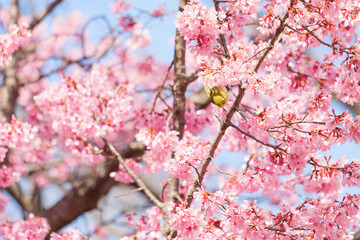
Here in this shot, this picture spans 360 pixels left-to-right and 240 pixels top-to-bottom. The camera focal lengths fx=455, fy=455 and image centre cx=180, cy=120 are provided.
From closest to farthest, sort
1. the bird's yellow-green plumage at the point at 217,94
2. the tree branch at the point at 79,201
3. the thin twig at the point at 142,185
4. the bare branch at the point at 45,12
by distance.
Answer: the bird's yellow-green plumage at the point at 217,94 < the thin twig at the point at 142,185 < the tree branch at the point at 79,201 < the bare branch at the point at 45,12

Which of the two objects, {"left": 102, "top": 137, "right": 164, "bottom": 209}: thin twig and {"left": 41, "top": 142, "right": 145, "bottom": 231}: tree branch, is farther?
{"left": 41, "top": 142, "right": 145, "bottom": 231}: tree branch

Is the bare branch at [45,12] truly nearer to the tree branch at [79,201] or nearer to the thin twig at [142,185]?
the tree branch at [79,201]

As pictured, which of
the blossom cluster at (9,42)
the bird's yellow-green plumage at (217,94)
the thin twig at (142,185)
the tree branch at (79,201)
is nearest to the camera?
the bird's yellow-green plumage at (217,94)

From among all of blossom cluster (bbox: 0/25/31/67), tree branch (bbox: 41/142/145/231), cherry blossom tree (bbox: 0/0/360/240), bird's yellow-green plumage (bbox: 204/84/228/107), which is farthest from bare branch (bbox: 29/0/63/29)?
bird's yellow-green plumage (bbox: 204/84/228/107)

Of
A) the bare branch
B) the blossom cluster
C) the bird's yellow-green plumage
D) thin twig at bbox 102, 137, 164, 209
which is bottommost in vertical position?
thin twig at bbox 102, 137, 164, 209

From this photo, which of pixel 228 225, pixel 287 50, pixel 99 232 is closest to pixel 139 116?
pixel 287 50

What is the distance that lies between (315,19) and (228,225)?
1519 mm

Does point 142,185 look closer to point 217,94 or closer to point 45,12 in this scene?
point 217,94

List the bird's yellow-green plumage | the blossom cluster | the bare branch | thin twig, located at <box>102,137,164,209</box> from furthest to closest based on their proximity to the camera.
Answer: the bare branch, the blossom cluster, thin twig, located at <box>102,137,164,209</box>, the bird's yellow-green plumage

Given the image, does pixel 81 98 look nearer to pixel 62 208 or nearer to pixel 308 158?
pixel 62 208

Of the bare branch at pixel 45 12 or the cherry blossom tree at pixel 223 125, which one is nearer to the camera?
the cherry blossom tree at pixel 223 125

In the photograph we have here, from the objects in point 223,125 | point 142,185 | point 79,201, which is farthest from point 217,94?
point 79,201

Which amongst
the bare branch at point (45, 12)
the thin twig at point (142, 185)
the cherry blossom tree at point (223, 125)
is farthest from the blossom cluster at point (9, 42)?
the thin twig at point (142, 185)

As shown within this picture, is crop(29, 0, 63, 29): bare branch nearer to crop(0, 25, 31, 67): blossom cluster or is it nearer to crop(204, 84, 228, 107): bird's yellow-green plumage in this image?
crop(0, 25, 31, 67): blossom cluster
